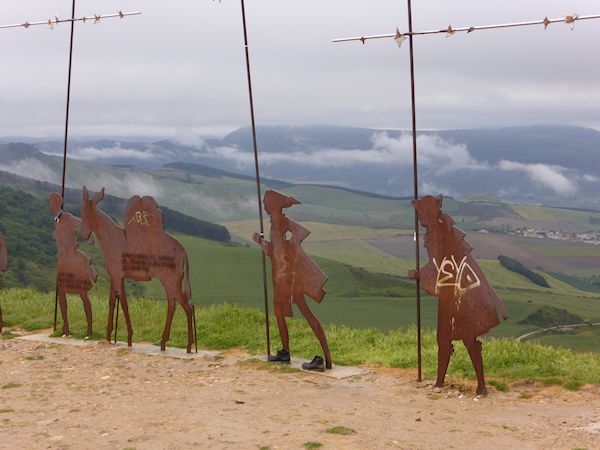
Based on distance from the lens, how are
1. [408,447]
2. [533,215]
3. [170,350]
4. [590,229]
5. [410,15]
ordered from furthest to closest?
[533,215], [590,229], [170,350], [410,15], [408,447]

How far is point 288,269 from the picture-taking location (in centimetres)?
1173

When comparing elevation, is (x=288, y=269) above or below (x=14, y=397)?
above

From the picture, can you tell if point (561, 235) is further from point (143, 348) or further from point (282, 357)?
point (282, 357)

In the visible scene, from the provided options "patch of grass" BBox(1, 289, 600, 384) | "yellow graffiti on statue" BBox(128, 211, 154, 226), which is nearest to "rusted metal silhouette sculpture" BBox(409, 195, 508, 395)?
"patch of grass" BBox(1, 289, 600, 384)

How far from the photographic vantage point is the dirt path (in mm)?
7949

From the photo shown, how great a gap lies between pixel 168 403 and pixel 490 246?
309 feet

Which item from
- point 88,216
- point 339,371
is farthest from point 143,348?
point 339,371

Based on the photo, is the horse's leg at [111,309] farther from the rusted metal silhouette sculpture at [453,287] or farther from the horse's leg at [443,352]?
the horse's leg at [443,352]

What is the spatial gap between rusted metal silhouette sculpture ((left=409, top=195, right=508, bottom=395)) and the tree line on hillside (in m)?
78.3

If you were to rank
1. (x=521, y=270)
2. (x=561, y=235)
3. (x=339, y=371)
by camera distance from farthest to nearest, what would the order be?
(x=561, y=235)
(x=521, y=270)
(x=339, y=371)

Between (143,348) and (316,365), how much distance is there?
3384 mm

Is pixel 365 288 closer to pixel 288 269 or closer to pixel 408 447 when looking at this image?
pixel 288 269

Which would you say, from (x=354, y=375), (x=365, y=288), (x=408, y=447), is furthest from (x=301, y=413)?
(x=365, y=288)

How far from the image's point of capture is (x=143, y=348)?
13.2m
